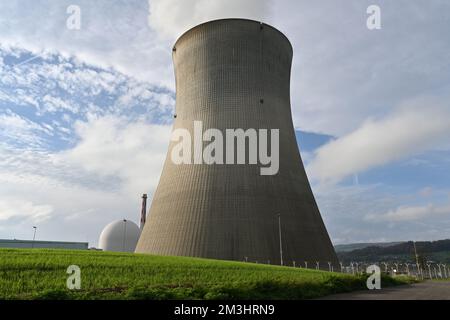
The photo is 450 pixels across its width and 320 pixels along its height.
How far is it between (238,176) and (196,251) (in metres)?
4.26

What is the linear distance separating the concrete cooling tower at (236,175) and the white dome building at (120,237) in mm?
24092

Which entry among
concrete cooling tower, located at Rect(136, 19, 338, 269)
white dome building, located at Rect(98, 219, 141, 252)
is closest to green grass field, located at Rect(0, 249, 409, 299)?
concrete cooling tower, located at Rect(136, 19, 338, 269)

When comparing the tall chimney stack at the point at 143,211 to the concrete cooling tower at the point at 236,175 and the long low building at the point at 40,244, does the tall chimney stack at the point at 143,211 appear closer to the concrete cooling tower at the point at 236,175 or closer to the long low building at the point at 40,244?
the long low building at the point at 40,244

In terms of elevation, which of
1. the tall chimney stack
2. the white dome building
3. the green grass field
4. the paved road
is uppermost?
the tall chimney stack

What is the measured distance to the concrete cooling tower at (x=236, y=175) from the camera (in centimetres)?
1772

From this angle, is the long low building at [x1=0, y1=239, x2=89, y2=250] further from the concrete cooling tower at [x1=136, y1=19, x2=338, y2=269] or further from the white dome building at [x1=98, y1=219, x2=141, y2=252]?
the concrete cooling tower at [x1=136, y1=19, x2=338, y2=269]

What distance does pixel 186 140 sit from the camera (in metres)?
19.6

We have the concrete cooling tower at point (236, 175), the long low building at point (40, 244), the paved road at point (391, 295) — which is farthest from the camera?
the long low building at point (40, 244)

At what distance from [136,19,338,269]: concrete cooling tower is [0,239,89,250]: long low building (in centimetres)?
4184

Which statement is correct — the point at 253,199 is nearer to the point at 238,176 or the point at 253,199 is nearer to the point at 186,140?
the point at 238,176

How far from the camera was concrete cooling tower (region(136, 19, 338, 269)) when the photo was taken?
1772 centimetres

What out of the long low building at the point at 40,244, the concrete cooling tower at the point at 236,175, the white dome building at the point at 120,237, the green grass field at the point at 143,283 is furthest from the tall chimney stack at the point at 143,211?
the green grass field at the point at 143,283

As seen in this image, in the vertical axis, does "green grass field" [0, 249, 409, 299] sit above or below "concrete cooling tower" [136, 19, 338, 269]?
below

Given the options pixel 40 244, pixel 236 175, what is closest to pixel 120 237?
Answer: pixel 40 244
